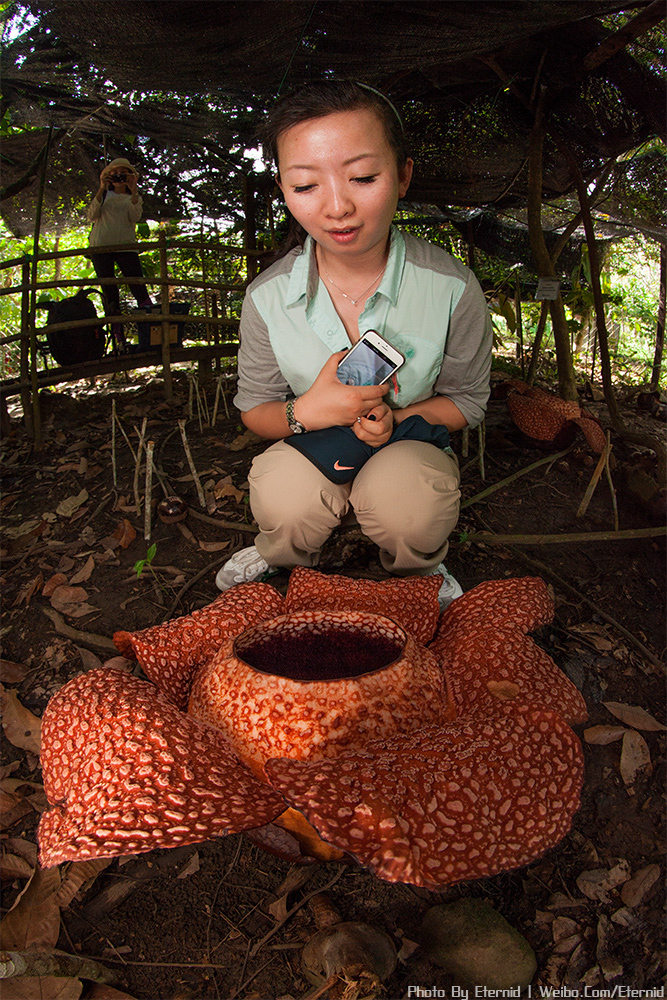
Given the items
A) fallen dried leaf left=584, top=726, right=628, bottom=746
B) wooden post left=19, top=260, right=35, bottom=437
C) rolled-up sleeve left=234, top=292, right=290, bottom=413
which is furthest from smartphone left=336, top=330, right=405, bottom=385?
wooden post left=19, top=260, right=35, bottom=437

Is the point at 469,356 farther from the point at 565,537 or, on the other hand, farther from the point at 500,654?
the point at 500,654

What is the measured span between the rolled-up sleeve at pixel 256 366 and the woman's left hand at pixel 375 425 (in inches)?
20.8

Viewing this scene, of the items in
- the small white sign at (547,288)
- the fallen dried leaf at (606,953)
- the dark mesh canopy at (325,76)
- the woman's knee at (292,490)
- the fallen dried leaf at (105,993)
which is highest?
the dark mesh canopy at (325,76)

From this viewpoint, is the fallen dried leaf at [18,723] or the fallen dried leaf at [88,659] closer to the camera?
the fallen dried leaf at [18,723]

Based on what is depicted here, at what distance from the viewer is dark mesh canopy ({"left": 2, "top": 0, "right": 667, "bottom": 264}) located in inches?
110

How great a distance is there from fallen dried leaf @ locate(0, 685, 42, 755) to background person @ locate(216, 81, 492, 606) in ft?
3.55

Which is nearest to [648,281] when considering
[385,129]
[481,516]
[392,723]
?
[481,516]

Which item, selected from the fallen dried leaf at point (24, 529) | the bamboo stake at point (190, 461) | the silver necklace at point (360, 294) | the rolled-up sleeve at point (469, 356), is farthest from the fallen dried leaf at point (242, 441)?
the silver necklace at point (360, 294)

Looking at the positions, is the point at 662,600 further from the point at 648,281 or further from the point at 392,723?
the point at 648,281

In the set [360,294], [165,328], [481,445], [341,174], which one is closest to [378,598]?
[360,294]

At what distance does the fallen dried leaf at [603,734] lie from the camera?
6.83ft

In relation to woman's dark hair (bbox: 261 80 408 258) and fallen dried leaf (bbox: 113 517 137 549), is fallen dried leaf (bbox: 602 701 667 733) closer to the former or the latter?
woman's dark hair (bbox: 261 80 408 258)

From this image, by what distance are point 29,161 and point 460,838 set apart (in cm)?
594

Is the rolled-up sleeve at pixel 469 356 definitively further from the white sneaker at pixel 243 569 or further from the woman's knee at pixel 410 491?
the white sneaker at pixel 243 569
